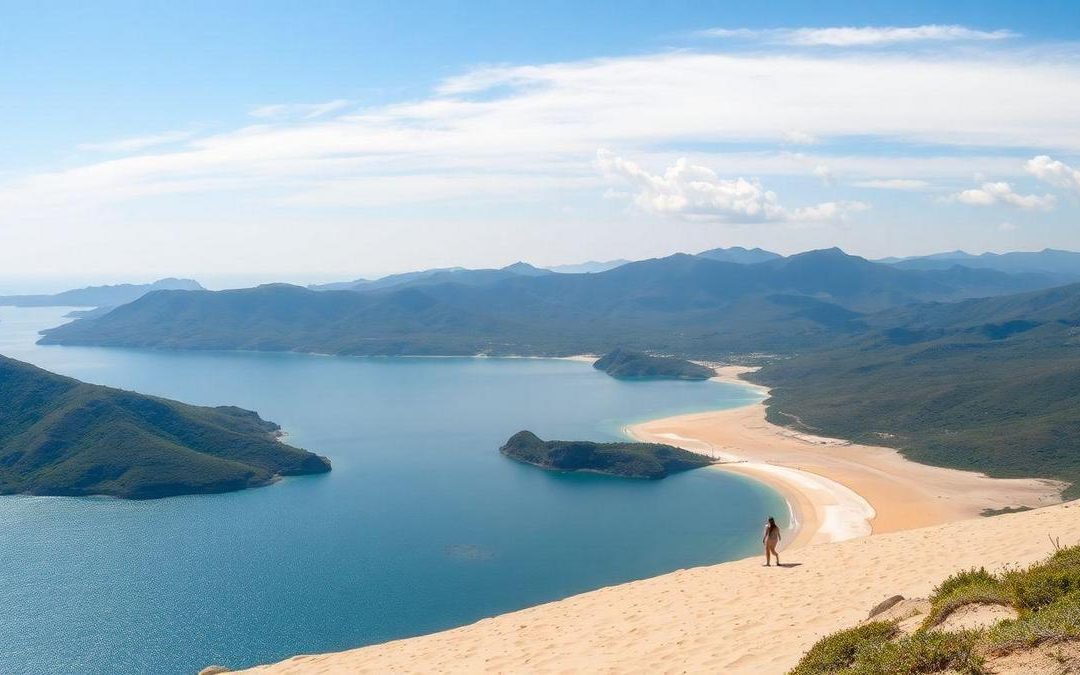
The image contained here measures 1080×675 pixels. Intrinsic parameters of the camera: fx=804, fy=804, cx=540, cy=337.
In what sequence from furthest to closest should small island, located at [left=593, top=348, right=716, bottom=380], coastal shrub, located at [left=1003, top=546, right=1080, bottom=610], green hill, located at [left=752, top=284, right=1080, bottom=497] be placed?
small island, located at [left=593, top=348, right=716, bottom=380]
green hill, located at [left=752, top=284, right=1080, bottom=497]
coastal shrub, located at [left=1003, top=546, right=1080, bottom=610]

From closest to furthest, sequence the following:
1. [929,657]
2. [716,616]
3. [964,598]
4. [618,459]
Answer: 1. [929,657]
2. [964,598]
3. [716,616]
4. [618,459]

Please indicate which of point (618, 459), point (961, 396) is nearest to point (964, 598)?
point (618, 459)

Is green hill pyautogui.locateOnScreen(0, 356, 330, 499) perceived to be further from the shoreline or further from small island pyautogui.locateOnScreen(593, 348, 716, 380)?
small island pyautogui.locateOnScreen(593, 348, 716, 380)

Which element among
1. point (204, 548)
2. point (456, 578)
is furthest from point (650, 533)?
point (204, 548)

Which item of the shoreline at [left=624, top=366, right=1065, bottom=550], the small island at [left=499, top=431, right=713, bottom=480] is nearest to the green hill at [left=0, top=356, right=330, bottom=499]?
the small island at [left=499, top=431, right=713, bottom=480]

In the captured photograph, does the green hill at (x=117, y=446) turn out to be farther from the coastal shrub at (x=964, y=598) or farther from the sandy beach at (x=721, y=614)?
the coastal shrub at (x=964, y=598)

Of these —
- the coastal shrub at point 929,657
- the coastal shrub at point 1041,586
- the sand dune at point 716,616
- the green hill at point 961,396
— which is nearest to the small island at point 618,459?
the green hill at point 961,396

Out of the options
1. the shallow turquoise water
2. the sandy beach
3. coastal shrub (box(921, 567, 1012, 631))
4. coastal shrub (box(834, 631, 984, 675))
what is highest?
coastal shrub (box(834, 631, 984, 675))

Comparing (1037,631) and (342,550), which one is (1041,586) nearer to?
(1037,631)
